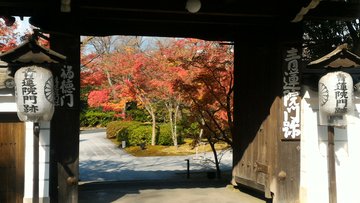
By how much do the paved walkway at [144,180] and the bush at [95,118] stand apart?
37.2ft

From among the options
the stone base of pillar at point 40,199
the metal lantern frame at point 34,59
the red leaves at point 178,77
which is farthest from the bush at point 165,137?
the metal lantern frame at point 34,59

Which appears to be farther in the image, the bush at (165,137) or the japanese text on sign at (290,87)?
the bush at (165,137)

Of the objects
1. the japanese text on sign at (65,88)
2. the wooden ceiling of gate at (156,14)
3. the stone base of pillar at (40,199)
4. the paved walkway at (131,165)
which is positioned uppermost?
the wooden ceiling of gate at (156,14)

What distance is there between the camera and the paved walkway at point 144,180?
9508mm

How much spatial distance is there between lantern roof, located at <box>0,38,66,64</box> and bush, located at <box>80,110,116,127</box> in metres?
36.1

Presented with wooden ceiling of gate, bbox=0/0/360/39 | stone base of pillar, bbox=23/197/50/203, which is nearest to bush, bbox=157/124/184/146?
wooden ceiling of gate, bbox=0/0/360/39

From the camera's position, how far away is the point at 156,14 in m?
8.66

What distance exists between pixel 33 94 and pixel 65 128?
5.55ft

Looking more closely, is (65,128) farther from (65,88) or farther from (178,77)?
(178,77)

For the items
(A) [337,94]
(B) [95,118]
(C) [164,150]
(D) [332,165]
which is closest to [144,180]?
(D) [332,165]

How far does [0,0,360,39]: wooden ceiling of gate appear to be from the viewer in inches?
302

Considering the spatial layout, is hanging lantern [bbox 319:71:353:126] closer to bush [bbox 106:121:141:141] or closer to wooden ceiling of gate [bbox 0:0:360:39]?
wooden ceiling of gate [bbox 0:0:360:39]

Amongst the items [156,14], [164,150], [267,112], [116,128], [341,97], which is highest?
[156,14]

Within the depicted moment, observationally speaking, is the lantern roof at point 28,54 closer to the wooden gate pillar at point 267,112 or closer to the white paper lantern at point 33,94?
the white paper lantern at point 33,94
